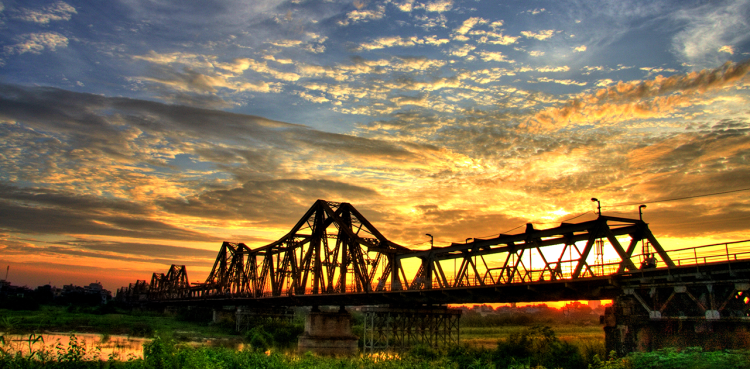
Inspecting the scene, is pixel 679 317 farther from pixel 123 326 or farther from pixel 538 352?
pixel 123 326

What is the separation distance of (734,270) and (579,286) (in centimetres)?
1018

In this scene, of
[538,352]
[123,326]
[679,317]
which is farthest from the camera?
[123,326]

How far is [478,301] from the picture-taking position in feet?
147

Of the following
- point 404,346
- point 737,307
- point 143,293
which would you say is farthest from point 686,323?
point 143,293

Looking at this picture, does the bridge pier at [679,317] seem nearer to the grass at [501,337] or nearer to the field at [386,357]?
the field at [386,357]

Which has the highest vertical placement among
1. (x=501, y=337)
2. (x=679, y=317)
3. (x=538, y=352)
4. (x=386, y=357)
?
(x=679, y=317)

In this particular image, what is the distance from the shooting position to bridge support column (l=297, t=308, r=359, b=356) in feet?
192

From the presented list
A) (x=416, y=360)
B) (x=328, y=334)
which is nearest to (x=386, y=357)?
(x=416, y=360)

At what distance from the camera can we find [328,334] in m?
60.0

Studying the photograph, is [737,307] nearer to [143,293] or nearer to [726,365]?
[726,365]

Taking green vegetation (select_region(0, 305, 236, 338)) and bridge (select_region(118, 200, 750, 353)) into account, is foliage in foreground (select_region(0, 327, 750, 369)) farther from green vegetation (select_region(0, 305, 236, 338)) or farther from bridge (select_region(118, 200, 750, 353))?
green vegetation (select_region(0, 305, 236, 338))

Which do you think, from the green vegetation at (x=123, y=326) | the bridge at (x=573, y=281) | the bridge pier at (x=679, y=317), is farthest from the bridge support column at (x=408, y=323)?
the green vegetation at (x=123, y=326)

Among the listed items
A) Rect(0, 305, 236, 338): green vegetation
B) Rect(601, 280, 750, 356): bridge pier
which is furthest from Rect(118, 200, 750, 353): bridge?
Rect(0, 305, 236, 338): green vegetation

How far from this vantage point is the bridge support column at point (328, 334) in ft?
192
